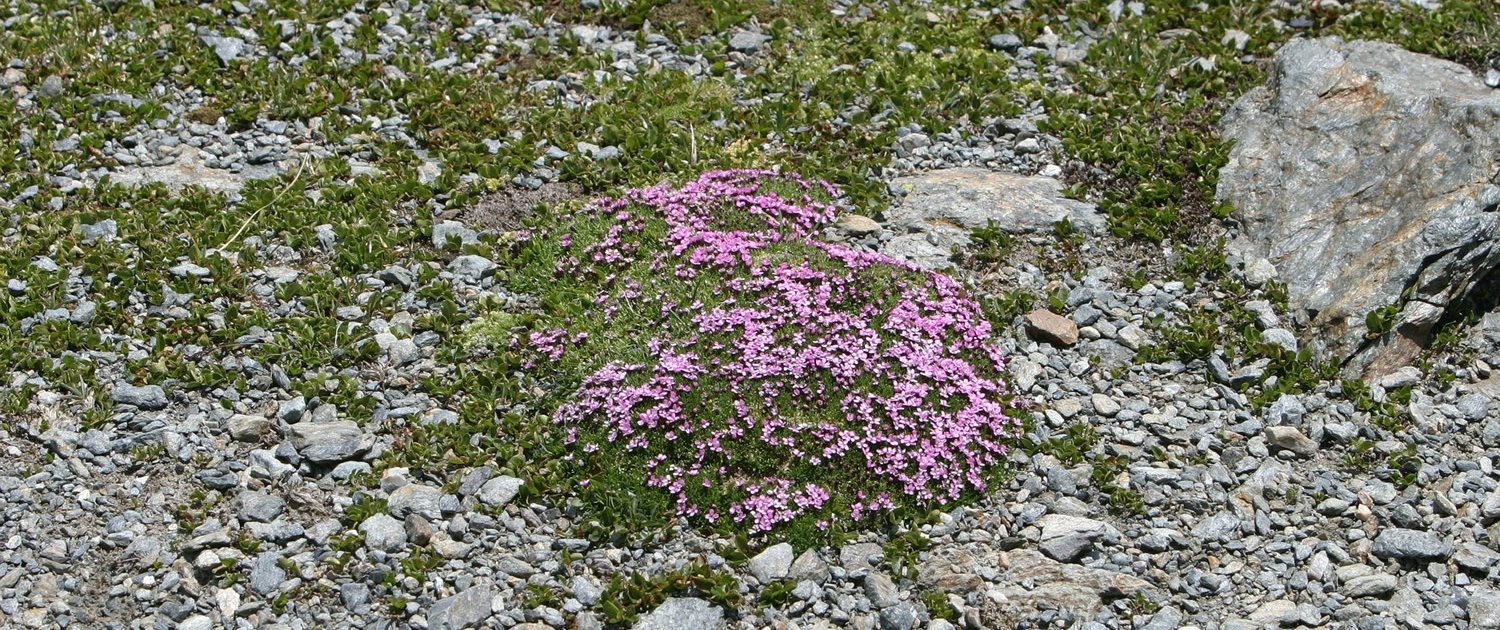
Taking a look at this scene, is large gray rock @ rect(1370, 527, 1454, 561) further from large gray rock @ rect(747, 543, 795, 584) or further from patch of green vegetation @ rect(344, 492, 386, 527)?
patch of green vegetation @ rect(344, 492, 386, 527)

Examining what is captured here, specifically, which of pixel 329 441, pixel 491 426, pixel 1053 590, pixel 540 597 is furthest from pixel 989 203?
pixel 329 441

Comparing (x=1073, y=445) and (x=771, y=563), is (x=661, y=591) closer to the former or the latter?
(x=771, y=563)

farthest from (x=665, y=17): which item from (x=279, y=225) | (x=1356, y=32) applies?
(x=1356, y=32)

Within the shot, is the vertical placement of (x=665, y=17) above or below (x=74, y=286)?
above

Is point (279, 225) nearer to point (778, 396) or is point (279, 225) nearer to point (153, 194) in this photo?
point (153, 194)

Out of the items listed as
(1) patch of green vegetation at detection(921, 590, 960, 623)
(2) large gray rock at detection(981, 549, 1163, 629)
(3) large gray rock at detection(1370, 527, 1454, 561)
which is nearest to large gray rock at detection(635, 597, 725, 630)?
(1) patch of green vegetation at detection(921, 590, 960, 623)

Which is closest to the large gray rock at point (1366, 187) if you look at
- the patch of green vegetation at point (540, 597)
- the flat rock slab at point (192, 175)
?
the patch of green vegetation at point (540, 597)
